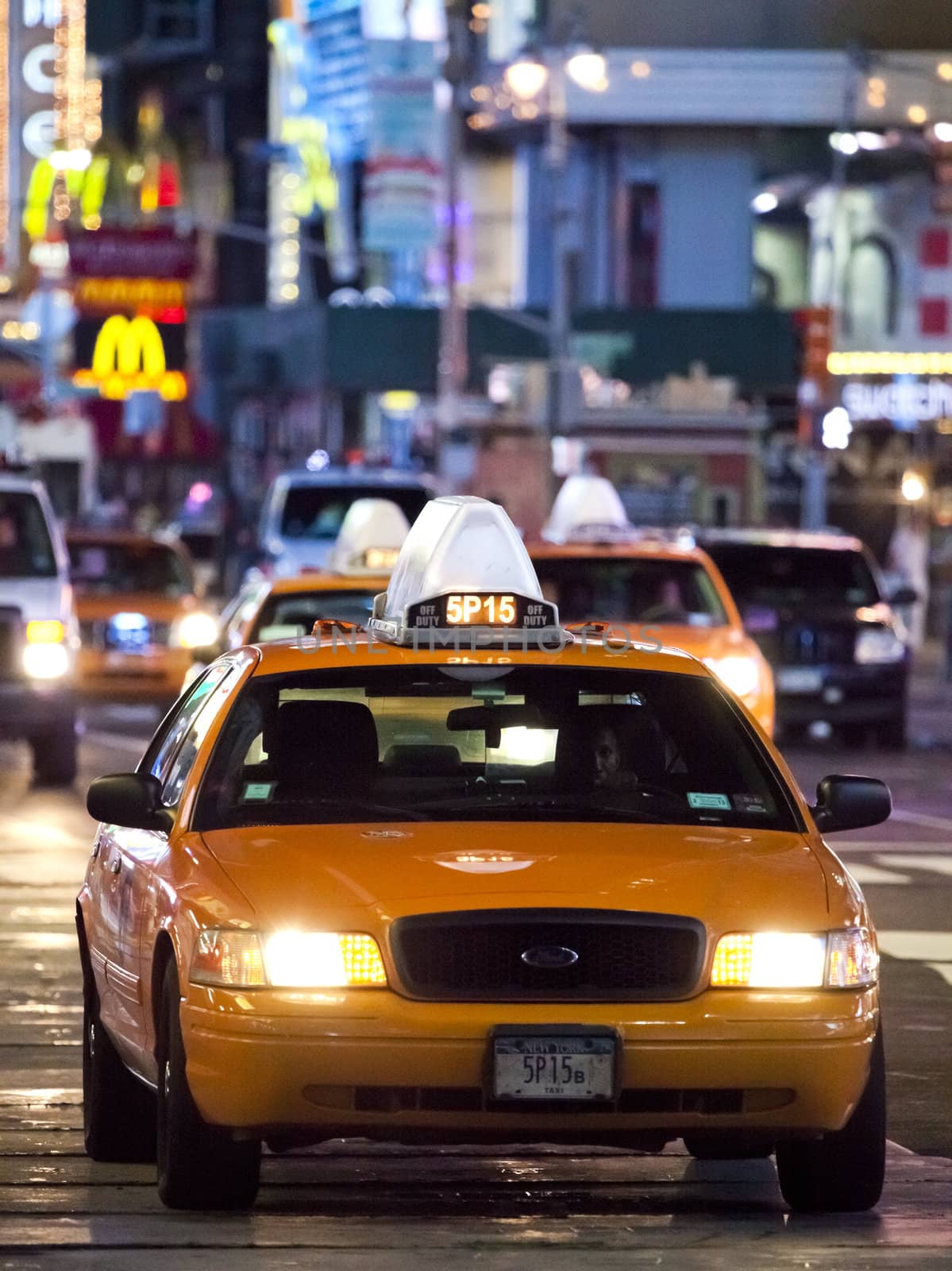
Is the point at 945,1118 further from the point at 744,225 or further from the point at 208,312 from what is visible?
the point at 208,312

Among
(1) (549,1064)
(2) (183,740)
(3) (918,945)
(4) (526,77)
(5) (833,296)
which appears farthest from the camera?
(5) (833,296)

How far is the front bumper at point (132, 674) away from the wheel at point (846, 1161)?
62.2 feet

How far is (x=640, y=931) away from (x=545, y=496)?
37.7 m

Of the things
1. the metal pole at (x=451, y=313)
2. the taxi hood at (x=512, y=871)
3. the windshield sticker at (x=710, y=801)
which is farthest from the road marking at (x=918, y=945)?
the metal pole at (x=451, y=313)

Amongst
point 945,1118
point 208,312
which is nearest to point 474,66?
point 208,312

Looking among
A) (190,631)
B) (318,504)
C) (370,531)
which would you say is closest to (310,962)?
(370,531)

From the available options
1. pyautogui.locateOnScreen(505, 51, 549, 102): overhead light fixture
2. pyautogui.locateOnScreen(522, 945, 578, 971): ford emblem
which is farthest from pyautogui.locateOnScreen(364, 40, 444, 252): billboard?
pyautogui.locateOnScreen(522, 945, 578, 971): ford emblem

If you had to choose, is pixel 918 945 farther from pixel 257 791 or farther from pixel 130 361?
pixel 130 361

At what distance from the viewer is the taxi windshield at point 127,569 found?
2717 cm

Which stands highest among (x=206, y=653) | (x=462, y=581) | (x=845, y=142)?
(x=845, y=142)

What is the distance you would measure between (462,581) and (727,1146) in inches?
90.1

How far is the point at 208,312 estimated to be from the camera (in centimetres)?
7094

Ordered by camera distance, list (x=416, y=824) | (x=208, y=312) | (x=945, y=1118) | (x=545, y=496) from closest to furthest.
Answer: (x=416, y=824) < (x=945, y=1118) < (x=545, y=496) < (x=208, y=312)

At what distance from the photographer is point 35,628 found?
1955 cm
